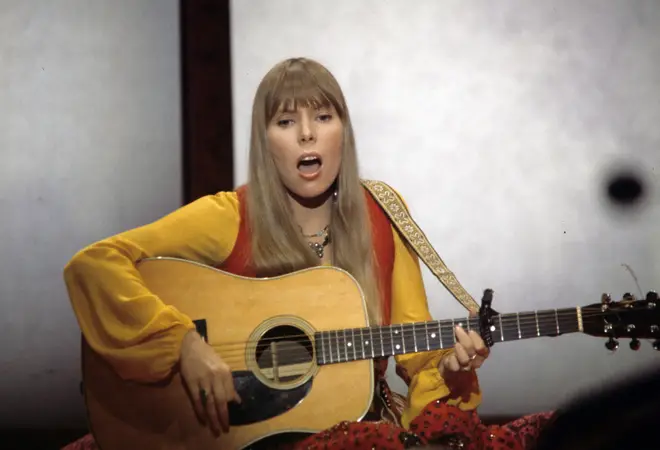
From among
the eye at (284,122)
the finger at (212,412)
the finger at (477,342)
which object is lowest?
the finger at (212,412)

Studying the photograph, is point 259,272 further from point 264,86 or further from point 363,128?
point 363,128

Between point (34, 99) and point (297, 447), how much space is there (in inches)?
58.0

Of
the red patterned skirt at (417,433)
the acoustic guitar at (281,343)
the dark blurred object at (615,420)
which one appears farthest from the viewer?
the acoustic guitar at (281,343)

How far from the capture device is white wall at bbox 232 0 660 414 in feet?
7.68

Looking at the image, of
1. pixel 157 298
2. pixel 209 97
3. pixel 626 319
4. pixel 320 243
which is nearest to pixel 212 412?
pixel 157 298

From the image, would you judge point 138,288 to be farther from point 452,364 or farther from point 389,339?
point 452,364

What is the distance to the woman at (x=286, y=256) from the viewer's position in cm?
168

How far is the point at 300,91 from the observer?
73.7 inches

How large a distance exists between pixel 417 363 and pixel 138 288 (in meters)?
0.75

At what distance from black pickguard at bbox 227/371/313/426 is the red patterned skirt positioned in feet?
0.23

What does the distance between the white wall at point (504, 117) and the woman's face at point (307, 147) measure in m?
0.44

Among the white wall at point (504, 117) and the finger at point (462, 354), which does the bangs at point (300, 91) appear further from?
the finger at point (462, 354)

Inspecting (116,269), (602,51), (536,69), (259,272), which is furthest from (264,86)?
(602,51)

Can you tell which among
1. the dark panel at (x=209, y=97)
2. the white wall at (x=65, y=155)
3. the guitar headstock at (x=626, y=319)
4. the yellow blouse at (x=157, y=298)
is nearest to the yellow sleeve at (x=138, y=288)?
the yellow blouse at (x=157, y=298)
